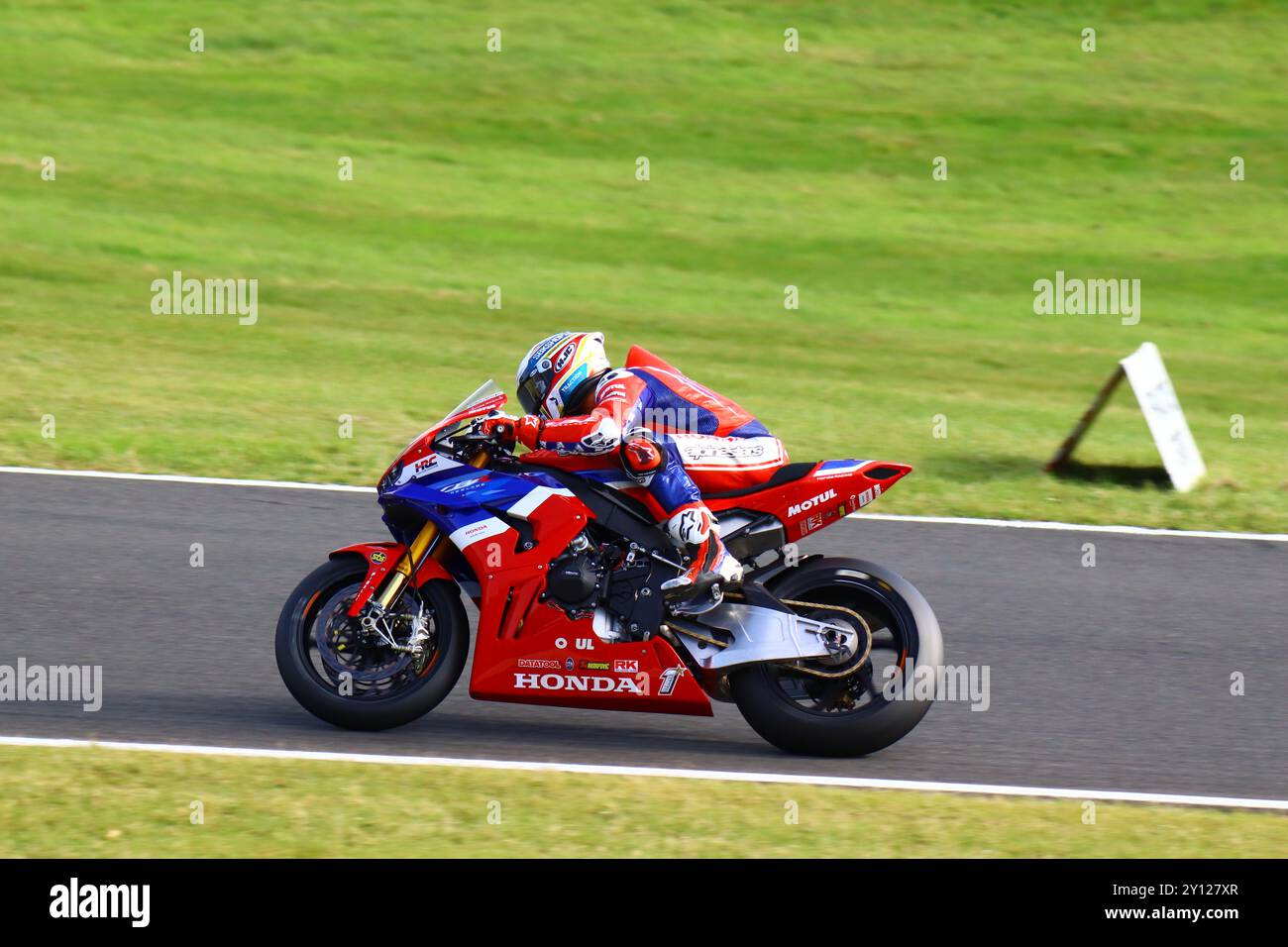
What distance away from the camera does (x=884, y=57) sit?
25656 mm

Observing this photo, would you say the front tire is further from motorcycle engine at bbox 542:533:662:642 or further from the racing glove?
the racing glove

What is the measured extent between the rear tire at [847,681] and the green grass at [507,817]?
1.25ft

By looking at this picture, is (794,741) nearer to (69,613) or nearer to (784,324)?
(69,613)

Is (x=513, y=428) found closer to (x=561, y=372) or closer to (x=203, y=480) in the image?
(x=561, y=372)

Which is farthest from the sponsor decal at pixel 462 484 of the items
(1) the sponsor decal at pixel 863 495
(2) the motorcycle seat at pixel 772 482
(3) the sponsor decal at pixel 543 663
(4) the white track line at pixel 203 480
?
(4) the white track line at pixel 203 480

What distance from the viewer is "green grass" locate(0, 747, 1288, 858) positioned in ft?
19.2

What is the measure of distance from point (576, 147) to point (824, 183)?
3241mm

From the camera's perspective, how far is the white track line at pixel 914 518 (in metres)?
10.9

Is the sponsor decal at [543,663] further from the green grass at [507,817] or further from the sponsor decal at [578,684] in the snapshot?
the green grass at [507,817]

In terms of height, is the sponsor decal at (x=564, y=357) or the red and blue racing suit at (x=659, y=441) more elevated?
the sponsor decal at (x=564, y=357)

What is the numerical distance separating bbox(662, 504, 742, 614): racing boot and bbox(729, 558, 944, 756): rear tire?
0.34 meters

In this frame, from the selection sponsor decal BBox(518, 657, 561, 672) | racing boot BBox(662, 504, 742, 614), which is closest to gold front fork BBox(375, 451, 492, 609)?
sponsor decal BBox(518, 657, 561, 672)
